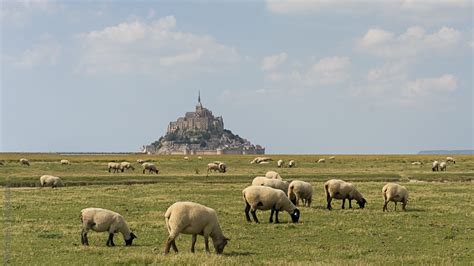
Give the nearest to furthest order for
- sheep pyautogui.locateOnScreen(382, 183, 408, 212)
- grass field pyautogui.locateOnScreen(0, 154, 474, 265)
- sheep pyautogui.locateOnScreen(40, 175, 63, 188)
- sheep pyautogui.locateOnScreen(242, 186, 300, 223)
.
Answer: grass field pyautogui.locateOnScreen(0, 154, 474, 265) < sheep pyautogui.locateOnScreen(242, 186, 300, 223) < sheep pyautogui.locateOnScreen(382, 183, 408, 212) < sheep pyautogui.locateOnScreen(40, 175, 63, 188)

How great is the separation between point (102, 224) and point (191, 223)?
13.3 ft

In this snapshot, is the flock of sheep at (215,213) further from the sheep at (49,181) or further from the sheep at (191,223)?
the sheep at (49,181)

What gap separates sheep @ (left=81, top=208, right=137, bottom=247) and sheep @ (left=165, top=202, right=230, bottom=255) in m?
2.88

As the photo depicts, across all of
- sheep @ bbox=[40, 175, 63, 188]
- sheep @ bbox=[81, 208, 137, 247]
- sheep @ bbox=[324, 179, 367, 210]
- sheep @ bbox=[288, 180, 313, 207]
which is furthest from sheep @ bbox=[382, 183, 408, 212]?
sheep @ bbox=[40, 175, 63, 188]

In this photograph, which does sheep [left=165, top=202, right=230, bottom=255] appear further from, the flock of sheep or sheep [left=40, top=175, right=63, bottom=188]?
sheep [left=40, top=175, right=63, bottom=188]

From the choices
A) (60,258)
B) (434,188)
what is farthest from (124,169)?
(60,258)

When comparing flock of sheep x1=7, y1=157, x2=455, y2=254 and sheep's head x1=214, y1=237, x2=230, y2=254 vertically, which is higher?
flock of sheep x1=7, y1=157, x2=455, y2=254

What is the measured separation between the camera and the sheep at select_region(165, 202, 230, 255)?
18531mm

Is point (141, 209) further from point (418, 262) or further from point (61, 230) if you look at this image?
point (418, 262)

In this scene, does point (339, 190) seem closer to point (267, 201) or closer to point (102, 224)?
point (267, 201)

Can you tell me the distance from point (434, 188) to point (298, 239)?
29592 millimetres

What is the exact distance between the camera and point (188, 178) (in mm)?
65250

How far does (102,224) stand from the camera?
21.1m

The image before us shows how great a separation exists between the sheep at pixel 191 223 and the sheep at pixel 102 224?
288 cm
